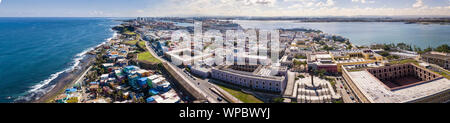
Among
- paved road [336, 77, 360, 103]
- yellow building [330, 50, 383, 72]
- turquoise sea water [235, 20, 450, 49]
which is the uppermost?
turquoise sea water [235, 20, 450, 49]

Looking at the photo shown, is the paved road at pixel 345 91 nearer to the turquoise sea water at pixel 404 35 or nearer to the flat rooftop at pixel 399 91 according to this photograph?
the flat rooftop at pixel 399 91

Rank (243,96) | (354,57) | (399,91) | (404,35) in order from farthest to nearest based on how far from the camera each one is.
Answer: (404,35) < (354,57) < (243,96) < (399,91)

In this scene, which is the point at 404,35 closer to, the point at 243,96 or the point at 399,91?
the point at 399,91

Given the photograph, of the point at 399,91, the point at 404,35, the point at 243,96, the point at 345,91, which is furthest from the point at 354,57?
the point at 404,35

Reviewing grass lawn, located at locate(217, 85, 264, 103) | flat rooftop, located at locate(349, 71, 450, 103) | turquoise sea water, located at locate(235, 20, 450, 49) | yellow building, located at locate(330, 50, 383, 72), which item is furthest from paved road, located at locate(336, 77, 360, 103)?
turquoise sea water, located at locate(235, 20, 450, 49)

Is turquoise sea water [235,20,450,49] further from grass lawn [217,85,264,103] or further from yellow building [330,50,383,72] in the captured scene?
grass lawn [217,85,264,103]

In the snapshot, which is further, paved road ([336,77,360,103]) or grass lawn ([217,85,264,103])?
paved road ([336,77,360,103])
